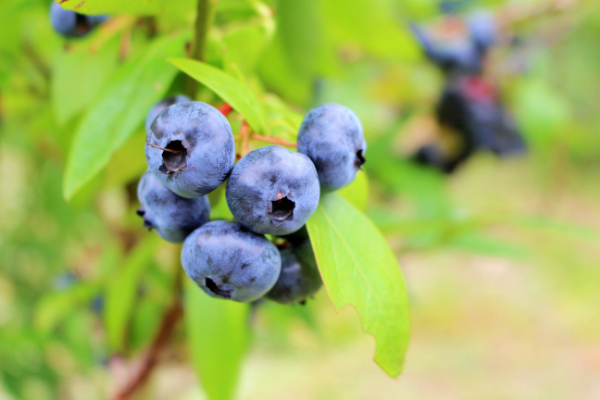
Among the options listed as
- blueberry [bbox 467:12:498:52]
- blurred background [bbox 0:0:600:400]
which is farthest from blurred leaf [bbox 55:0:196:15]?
blueberry [bbox 467:12:498:52]

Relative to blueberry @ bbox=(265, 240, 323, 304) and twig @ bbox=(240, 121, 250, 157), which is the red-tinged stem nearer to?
twig @ bbox=(240, 121, 250, 157)

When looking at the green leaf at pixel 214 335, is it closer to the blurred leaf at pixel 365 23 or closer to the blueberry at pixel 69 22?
the blueberry at pixel 69 22

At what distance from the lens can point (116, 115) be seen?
46cm

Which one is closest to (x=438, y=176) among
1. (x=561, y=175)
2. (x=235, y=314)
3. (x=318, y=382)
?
(x=235, y=314)

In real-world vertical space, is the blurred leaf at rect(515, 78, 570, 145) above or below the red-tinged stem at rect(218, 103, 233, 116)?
below

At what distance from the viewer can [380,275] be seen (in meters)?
0.41

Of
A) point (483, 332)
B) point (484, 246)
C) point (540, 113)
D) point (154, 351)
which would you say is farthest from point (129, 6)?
point (483, 332)

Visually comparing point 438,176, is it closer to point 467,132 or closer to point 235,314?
point 467,132

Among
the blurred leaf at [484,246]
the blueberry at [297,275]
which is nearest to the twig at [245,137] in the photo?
the blueberry at [297,275]

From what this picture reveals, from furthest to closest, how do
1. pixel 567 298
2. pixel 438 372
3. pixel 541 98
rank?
pixel 567 298, pixel 438 372, pixel 541 98

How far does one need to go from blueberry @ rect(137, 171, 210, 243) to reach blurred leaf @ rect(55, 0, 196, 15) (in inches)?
5.9

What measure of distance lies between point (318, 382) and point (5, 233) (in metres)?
1.52

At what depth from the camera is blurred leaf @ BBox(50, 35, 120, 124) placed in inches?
23.1

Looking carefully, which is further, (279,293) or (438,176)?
(438,176)
